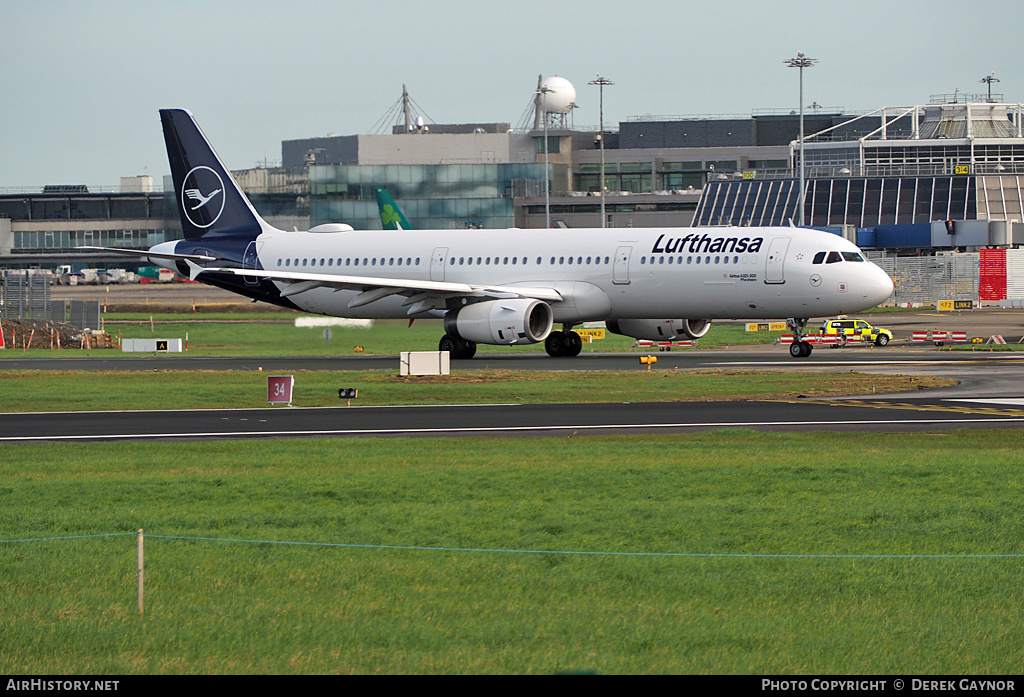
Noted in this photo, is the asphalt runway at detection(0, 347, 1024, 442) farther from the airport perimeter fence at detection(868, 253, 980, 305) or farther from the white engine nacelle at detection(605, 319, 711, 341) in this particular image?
the airport perimeter fence at detection(868, 253, 980, 305)

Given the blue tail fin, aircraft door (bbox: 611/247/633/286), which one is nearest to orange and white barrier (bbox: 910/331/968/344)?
aircraft door (bbox: 611/247/633/286)

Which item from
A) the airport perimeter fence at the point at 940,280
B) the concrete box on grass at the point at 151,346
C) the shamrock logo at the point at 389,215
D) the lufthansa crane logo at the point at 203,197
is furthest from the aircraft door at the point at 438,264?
the airport perimeter fence at the point at 940,280

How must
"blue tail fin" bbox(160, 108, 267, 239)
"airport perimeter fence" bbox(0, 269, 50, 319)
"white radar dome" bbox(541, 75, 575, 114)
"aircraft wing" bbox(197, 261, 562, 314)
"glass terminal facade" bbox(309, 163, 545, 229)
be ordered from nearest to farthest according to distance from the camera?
"aircraft wing" bbox(197, 261, 562, 314) < "blue tail fin" bbox(160, 108, 267, 239) < "airport perimeter fence" bbox(0, 269, 50, 319) < "glass terminal facade" bbox(309, 163, 545, 229) < "white radar dome" bbox(541, 75, 575, 114)

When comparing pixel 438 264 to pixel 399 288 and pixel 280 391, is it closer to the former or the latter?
pixel 399 288

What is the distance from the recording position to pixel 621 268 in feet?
161

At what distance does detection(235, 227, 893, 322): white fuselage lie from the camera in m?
46.5

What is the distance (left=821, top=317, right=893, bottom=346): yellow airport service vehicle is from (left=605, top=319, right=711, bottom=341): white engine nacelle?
10407 millimetres

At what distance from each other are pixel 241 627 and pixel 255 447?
1336 cm

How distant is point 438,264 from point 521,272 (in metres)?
4.06

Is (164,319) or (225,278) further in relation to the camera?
(164,319)

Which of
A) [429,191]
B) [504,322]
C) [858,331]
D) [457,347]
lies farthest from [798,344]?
[429,191]
